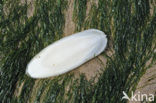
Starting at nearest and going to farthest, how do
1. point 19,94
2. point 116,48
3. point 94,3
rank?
1. point 19,94
2. point 116,48
3. point 94,3

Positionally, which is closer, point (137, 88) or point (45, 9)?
point (137, 88)

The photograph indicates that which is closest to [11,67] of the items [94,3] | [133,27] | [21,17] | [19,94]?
[19,94]

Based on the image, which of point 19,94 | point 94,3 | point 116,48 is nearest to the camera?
point 19,94

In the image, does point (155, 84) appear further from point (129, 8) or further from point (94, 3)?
point (94, 3)

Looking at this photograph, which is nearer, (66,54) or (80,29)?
(66,54)

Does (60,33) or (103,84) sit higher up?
(60,33)

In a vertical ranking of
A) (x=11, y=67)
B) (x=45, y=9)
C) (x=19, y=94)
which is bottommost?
(x=19, y=94)

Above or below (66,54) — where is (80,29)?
above
